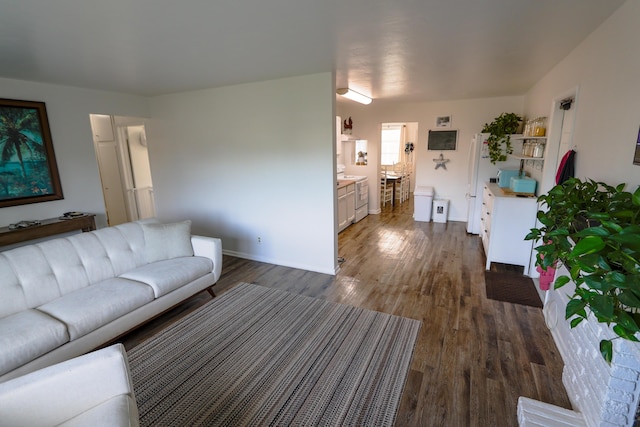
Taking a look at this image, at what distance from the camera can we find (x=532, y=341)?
2.39m

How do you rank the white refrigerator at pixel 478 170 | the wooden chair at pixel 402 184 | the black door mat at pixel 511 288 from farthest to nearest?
the wooden chair at pixel 402 184 < the white refrigerator at pixel 478 170 < the black door mat at pixel 511 288

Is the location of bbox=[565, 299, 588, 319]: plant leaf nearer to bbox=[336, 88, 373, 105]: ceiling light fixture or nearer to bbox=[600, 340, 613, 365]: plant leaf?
bbox=[600, 340, 613, 365]: plant leaf

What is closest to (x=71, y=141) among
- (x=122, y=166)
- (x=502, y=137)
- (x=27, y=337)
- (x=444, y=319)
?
(x=122, y=166)

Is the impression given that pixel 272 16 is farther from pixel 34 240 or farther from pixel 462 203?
pixel 462 203

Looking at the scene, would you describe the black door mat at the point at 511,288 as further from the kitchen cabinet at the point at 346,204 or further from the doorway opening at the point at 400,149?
the doorway opening at the point at 400,149

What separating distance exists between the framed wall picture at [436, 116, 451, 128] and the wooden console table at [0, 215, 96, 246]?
6.08 metres

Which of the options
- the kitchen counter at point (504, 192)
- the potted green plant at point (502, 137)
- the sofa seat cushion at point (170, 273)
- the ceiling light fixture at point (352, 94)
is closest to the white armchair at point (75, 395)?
the sofa seat cushion at point (170, 273)

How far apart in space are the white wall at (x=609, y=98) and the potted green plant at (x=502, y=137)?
207cm

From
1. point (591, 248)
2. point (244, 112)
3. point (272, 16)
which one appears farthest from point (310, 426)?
point (244, 112)

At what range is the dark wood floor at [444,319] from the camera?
1856 mm

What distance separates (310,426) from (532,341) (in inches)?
75.4

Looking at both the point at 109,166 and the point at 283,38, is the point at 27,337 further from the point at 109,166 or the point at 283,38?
the point at 109,166

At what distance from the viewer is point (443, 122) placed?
5902mm

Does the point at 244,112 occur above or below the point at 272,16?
below
